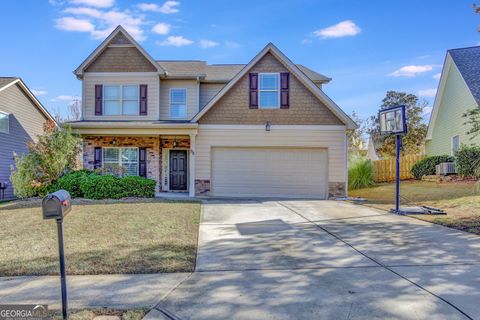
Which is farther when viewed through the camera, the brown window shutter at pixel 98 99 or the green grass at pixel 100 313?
the brown window shutter at pixel 98 99

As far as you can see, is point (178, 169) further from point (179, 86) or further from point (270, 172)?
point (270, 172)

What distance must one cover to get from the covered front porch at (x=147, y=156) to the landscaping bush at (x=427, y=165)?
12939 mm

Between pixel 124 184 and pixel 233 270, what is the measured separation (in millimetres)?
8932

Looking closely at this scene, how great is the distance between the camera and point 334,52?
1645cm

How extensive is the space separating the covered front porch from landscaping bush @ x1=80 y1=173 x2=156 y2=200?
2.76 m

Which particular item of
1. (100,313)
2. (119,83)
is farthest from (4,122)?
(100,313)

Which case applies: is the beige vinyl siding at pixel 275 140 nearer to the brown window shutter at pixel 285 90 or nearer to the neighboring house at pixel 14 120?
the brown window shutter at pixel 285 90

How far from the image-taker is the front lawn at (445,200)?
329 inches

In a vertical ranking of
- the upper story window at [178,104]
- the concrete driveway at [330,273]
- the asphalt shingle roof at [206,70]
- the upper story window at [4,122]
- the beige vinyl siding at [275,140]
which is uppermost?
the asphalt shingle roof at [206,70]

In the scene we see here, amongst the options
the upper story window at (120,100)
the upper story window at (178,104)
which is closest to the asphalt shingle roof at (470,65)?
the upper story window at (178,104)

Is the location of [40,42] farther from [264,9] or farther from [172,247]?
[172,247]

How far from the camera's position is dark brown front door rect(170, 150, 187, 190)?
54.4 ft

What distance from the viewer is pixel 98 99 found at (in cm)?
1595

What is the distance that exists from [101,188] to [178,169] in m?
4.82
